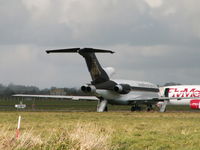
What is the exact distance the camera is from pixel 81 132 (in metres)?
15.6

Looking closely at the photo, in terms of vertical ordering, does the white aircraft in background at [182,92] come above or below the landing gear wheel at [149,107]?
above

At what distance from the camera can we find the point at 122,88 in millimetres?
51250

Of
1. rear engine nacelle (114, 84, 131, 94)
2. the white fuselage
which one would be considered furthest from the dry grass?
rear engine nacelle (114, 84, 131, 94)

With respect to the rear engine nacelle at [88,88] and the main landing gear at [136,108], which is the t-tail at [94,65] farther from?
the main landing gear at [136,108]

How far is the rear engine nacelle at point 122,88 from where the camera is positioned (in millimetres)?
50812

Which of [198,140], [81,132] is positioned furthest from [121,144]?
[198,140]

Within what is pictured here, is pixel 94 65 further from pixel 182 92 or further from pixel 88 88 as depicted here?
pixel 182 92

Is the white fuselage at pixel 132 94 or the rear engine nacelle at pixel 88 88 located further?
the white fuselage at pixel 132 94

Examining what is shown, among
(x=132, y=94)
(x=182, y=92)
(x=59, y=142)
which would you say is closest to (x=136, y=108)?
(x=132, y=94)

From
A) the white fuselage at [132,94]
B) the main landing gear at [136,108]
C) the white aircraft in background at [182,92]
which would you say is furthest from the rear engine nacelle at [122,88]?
the white aircraft in background at [182,92]

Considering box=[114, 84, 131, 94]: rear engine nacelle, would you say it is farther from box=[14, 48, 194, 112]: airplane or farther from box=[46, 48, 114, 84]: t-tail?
box=[46, 48, 114, 84]: t-tail

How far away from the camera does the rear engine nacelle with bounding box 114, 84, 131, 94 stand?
50812mm

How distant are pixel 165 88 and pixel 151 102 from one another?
11835mm

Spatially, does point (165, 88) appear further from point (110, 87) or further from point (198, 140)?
point (198, 140)
